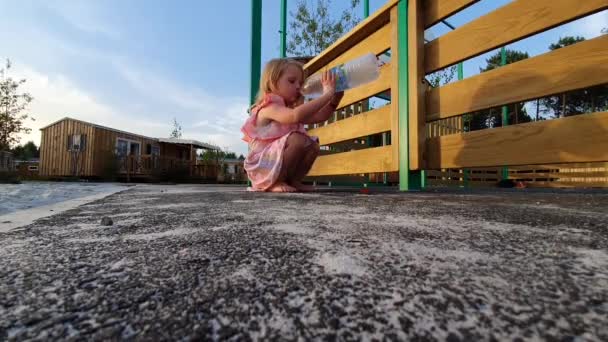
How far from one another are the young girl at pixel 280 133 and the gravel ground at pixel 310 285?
4.61 feet

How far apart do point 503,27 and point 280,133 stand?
151cm

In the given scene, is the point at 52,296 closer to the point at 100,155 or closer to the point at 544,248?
the point at 544,248

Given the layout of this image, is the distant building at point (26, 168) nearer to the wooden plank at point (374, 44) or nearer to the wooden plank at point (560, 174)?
the wooden plank at point (374, 44)

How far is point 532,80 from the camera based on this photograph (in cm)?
168

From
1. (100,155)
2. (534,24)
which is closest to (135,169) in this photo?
(100,155)

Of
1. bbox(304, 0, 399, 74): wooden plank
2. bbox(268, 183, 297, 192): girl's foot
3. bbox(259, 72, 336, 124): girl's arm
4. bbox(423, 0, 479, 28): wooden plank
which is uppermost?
bbox(304, 0, 399, 74): wooden plank

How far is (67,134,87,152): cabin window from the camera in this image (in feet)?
44.9

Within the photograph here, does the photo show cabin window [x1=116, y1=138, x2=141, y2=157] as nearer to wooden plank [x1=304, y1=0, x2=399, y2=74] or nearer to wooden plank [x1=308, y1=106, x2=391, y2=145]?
wooden plank [x1=304, y1=0, x2=399, y2=74]

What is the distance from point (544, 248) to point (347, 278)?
359 mm

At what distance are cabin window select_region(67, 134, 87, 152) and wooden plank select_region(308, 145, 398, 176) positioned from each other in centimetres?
1403

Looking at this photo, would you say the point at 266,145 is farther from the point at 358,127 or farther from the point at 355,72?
the point at 358,127

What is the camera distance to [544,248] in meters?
0.50

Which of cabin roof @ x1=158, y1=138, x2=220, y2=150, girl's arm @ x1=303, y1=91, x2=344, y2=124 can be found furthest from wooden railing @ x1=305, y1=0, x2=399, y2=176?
cabin roof @ x1=158, y1=138, x2=220, y2=150

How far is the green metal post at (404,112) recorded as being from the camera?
7.55 feet
